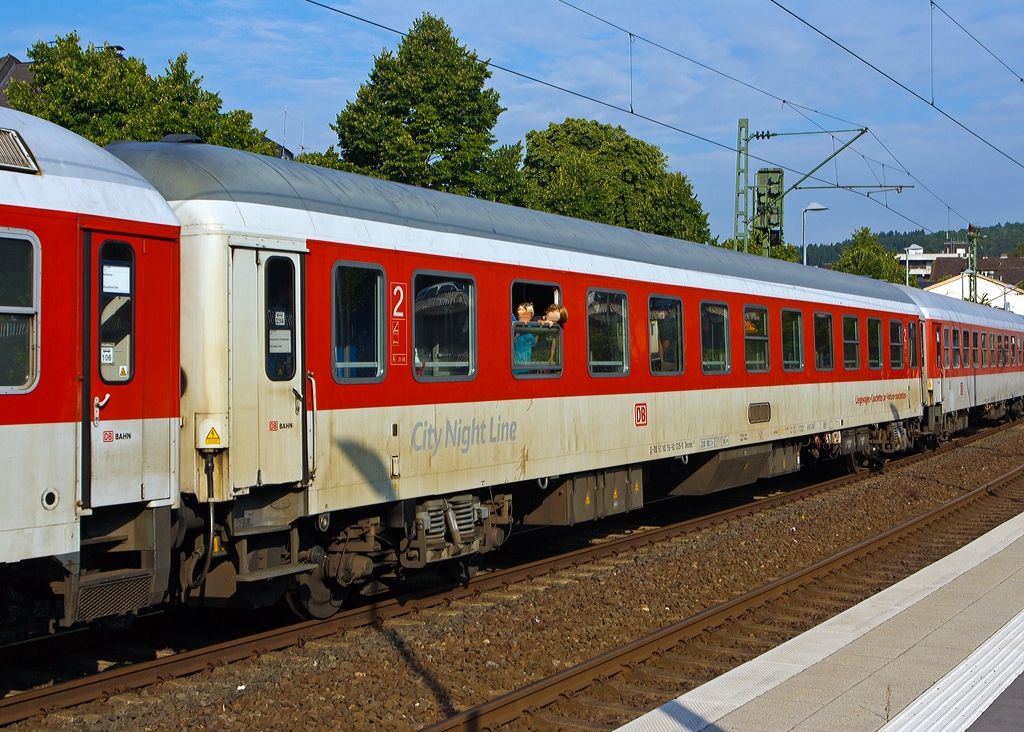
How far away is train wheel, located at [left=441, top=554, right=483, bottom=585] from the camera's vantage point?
9578 mm

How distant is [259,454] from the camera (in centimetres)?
699

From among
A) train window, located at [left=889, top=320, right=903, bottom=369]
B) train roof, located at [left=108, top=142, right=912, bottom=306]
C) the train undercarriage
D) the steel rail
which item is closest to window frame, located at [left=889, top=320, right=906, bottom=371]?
train window, located at [left=889, top=320, right=903, bottom=369]

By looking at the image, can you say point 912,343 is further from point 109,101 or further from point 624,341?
point 109,101

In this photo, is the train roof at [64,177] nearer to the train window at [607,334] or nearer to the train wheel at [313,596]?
the train wheel at [313,596]

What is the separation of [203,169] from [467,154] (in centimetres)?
2368

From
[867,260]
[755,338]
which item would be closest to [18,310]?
[755,338]

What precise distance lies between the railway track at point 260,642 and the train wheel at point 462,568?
11 centimetres

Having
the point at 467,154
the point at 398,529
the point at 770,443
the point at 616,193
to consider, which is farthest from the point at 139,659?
the point at 616,193

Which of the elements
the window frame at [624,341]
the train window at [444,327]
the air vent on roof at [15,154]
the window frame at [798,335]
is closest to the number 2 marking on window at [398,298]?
the train window at [444,327]

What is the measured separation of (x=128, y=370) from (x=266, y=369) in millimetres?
1054

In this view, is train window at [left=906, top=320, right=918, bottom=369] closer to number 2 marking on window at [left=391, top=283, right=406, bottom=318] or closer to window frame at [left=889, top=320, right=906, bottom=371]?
window frame at [left=889, top=320, right=906, bottom=371]

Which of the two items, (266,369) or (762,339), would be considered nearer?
(266,369)

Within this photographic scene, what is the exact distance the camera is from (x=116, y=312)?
20.7 ft

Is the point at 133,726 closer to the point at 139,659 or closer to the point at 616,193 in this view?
the point at 139,659
